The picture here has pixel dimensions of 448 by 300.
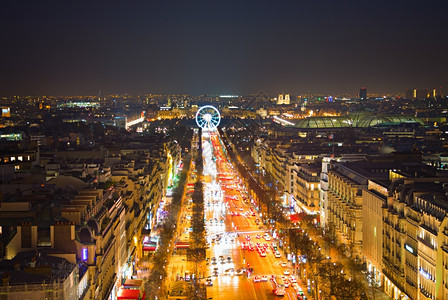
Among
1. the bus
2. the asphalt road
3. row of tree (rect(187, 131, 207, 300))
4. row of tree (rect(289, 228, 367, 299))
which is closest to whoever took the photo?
row of tree (rect(289, 228, 367, 299))

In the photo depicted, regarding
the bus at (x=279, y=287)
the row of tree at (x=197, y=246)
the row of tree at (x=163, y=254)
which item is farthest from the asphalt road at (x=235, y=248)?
the row of tree at (x=163, y=254)

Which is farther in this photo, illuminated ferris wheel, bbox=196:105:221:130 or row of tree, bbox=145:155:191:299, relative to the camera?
illuminated ferris wheel, bbox=196:105:221:130

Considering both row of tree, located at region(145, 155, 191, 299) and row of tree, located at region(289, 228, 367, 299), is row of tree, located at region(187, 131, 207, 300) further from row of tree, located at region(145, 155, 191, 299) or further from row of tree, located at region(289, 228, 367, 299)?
row of tree, located at region(289, 228, 367, 299)

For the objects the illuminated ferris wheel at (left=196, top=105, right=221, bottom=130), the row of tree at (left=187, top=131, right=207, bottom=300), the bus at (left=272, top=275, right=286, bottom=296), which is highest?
the illuminated ferris wheel at (left=196, top=105, right=221, bottom=130)

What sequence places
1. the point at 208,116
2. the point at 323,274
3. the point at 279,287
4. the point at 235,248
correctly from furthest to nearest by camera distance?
the point at 208,116 < the point at 235,248 < the point at 279,287 < the point at 323,274

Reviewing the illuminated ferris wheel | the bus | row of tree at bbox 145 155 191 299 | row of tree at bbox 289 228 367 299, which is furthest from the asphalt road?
the illuminated ferris wheel

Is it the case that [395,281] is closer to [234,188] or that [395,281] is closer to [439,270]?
[439,270]

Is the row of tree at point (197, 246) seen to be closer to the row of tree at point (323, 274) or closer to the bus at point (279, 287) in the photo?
the bus at point (279, 287)

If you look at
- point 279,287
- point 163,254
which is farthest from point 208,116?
point 279,287

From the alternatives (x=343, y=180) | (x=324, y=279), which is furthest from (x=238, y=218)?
(x=324, y=279)

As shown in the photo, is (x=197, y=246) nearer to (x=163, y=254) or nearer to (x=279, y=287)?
(x=163, y=254)
